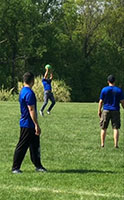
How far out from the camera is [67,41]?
5756cm

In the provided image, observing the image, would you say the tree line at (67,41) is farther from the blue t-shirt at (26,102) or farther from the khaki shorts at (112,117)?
the blue t-shirt at (26,102)

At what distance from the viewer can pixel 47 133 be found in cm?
1338

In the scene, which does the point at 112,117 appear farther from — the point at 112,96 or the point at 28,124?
the point at 28,124

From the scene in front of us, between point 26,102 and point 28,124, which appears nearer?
point 26,102

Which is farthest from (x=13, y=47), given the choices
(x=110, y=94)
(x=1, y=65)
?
(x=110, y=94)

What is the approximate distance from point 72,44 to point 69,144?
47.0 m

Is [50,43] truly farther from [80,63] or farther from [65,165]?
[65,165]

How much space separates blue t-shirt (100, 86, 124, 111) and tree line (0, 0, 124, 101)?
4277cm

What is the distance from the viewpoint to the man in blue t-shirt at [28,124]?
7.57 meters

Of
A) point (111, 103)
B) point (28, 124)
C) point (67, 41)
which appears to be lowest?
point (28, 124)

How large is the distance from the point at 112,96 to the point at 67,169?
2987 mm

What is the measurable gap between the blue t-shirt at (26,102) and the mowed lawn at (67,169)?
860mm

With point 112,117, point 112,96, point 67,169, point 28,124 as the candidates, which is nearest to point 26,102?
point 28,124

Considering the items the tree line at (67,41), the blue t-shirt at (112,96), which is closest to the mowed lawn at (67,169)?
the blue t-shirt at (112,96)
